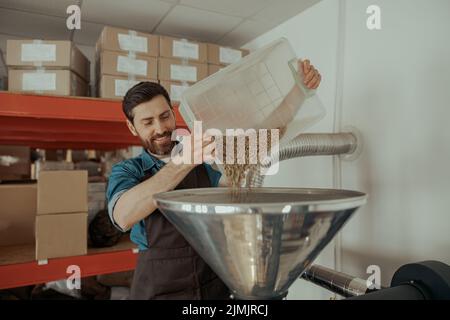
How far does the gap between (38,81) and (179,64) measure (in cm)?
74

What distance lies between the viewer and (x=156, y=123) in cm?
119

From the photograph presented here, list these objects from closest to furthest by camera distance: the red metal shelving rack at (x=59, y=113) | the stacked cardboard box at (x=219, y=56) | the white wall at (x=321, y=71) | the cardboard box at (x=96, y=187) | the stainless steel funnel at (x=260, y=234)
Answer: the stainless steel funnel at (x=260, y=234) < the red metal shelving rack at (x=59, y=113) < the white wall at (x=321, y=71) < the stacked cardboard box at (x=219, y=56) < the cardboard box at (x=96, y=187)

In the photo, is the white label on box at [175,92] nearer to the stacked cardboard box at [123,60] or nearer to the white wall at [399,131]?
the stacked cardboard box at [123,60]

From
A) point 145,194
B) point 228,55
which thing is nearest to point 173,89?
point 228,55

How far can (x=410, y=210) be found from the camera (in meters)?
1.32

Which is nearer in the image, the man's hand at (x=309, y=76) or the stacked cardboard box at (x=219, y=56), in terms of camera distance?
the man's hand at (x=309, y=76)

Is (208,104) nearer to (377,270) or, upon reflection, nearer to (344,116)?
(344,116)

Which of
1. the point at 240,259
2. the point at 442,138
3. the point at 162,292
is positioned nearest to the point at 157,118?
the point at 162,292

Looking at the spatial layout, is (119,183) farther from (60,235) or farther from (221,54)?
(221,54)

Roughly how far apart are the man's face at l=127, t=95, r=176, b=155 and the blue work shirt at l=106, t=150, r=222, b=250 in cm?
6

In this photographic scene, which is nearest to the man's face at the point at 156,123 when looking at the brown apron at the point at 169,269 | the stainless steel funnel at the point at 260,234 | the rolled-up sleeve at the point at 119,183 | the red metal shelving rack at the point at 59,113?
the rolled-up sleeve at the point at 119,183

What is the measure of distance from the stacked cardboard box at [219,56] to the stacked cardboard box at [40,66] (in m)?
0.77

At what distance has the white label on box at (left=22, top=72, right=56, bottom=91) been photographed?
1.57 m

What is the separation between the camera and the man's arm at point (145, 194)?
33.6 inches
